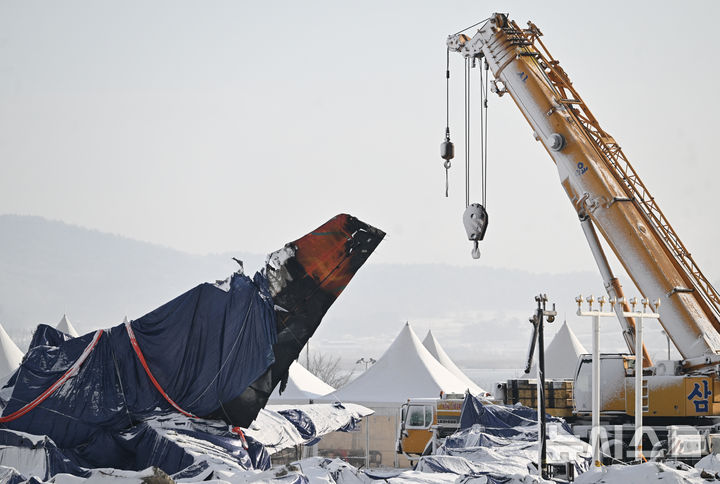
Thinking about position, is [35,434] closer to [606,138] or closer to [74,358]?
[74,358]

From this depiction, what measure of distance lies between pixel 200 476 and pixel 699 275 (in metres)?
10.2

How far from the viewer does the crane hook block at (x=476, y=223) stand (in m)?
20.4

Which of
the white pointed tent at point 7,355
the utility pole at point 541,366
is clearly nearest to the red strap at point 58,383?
the utility pole at point 541,366

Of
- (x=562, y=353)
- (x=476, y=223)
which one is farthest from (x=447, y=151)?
(x=562, y=353)

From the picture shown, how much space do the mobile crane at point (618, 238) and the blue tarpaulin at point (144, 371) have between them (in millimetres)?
6870

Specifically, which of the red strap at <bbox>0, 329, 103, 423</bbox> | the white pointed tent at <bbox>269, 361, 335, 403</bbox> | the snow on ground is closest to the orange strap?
the red strap at <bbox>0, 329, 103, 423</bbox>

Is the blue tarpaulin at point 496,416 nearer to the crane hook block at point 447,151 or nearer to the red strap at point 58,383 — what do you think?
the crane hook block at point 447,151

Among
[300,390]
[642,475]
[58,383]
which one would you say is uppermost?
[300,390]

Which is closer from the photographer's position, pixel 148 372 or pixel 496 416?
pixel 148 372

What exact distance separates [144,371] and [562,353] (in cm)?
2497

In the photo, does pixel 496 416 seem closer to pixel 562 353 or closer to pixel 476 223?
pixel 476 223

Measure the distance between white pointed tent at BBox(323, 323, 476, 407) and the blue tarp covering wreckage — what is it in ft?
42.3

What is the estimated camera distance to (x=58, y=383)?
1614 centimetres

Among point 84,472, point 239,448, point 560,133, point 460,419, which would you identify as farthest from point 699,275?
point 84,472
